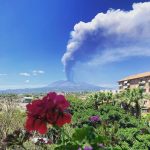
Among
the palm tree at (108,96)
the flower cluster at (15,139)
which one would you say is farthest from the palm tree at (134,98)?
the flower cluster at (15,139)

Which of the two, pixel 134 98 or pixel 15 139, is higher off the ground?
pixel 134 98

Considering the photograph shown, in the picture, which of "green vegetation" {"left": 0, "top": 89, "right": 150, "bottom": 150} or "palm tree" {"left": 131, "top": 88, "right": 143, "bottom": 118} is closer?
"green vegetation" {"left": 0, "top": 89, "right": 150, "bottom": 150}

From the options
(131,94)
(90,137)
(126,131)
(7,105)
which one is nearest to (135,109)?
(131,94)

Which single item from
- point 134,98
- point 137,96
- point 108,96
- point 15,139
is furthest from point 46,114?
→ point 108,96

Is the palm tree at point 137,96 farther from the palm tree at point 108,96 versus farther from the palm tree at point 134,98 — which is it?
the palm tree at point 108,96

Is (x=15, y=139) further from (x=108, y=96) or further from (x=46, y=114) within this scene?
(x=108, y=96)

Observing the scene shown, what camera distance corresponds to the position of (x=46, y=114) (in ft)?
9.09

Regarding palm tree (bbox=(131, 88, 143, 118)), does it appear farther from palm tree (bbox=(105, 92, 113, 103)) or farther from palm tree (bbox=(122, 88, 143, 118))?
palm tree (bbox=(105, 92, 113, 103))

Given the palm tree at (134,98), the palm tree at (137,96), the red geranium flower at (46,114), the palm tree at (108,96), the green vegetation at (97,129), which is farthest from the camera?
the palm tree at (108,96)

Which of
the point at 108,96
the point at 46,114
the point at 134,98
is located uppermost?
the point at 108,96

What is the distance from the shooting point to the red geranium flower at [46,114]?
2.77m

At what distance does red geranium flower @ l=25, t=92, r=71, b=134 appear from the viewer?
2766mm

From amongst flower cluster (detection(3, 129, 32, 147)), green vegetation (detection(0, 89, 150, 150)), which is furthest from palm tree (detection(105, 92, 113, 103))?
flower cluster (detection(3, 129, 32, 147))

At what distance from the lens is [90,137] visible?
3.14 meters
